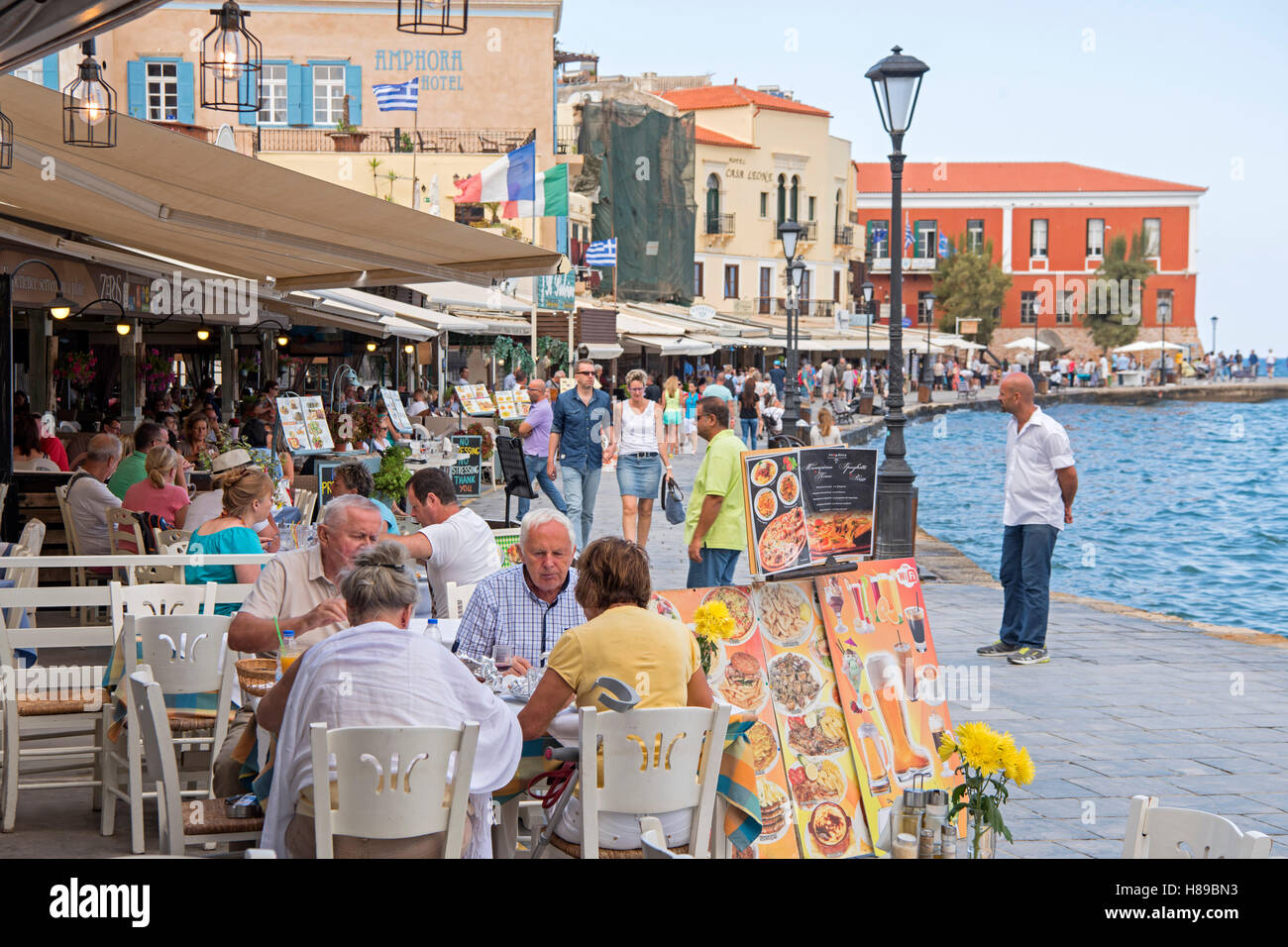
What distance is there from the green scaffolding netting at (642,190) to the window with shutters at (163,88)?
56.7 feet

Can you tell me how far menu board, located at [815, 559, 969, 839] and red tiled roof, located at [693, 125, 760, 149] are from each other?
51.1 meters

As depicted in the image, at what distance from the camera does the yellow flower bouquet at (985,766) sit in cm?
349

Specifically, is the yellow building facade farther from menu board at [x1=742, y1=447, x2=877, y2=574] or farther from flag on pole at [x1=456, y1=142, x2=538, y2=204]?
menu board at [x1=742, y1=447, x2=877, y2=574]

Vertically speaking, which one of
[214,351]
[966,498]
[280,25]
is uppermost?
[280,25]

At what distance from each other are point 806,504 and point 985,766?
180 centimetres

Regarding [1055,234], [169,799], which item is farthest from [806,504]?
[1055,234]

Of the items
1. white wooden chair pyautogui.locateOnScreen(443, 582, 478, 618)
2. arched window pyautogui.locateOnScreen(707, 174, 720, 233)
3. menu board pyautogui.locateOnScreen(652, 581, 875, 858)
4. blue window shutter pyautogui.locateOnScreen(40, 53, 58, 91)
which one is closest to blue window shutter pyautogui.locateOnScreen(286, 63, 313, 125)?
blue window shutter pyautogui.locateOnScreen(40, 53, 58, 91)

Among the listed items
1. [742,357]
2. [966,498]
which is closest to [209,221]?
[966,498]

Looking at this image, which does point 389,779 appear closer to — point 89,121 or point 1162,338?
point 89,121

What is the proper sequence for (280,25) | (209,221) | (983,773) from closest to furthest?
(983,773) < (209,221) < (280,25)

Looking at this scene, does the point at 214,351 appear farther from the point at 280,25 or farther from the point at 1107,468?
the point at 1107,468

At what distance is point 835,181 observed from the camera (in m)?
62.4

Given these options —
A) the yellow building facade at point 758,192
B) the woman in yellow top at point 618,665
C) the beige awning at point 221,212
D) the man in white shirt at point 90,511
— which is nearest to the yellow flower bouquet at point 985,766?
the woman in yellow top at point 618,665
